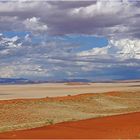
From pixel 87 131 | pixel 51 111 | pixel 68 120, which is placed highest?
pixel 51 111

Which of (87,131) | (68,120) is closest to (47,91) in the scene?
(68,120)

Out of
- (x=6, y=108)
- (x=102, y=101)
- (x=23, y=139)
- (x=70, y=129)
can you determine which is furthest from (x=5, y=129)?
(x=102, y=101)

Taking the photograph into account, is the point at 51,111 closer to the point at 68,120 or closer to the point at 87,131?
the point at 68,120

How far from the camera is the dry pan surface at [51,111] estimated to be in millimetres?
28562

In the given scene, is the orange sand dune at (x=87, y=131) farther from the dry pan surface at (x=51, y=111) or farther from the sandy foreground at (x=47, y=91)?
the sandy foreground at (x=47, y=91)

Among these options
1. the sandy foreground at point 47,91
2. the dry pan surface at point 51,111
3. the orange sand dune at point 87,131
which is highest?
the sandy foreground at point 47,91

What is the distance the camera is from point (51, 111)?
3619cm

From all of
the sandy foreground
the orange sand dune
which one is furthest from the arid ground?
the sandy foreground

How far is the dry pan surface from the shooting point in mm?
28562

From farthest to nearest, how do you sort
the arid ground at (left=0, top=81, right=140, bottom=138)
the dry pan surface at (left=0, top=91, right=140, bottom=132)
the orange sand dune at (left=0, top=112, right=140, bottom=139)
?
the dry pan surface at (left=0, top=91, right=140, bottom=132), the arid ground at (left=0, top=81, right=140, bottom=138), the orange sand dune at (left=0, top=112, right=140, bottom=139)

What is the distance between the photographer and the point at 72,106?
136 ft

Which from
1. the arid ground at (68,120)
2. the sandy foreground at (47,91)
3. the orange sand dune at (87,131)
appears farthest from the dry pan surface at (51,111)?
the sandy foreground at (47,91)

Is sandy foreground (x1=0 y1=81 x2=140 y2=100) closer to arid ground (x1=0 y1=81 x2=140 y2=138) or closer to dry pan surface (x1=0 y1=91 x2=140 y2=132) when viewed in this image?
dry pan surface (x1=0 y1=91 x2=140 y2=132)

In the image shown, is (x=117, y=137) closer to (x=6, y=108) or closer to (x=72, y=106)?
(x=6, y=108)
